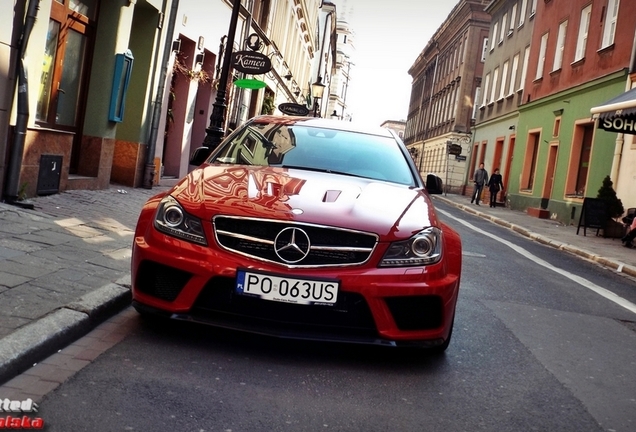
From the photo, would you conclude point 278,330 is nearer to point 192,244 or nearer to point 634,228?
point 192,244

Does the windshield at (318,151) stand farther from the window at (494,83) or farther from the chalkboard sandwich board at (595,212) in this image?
the window at (494,83)

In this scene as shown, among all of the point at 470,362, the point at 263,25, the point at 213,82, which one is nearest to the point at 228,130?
the point at 213,82

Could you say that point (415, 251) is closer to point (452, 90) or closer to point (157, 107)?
point (157, 107)

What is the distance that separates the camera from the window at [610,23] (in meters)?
23.7

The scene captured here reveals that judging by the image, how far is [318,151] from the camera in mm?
6113

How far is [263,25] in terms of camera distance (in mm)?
26703

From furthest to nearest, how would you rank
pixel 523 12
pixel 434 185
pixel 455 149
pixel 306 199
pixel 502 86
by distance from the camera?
pixel 455 149 → pixel 502 86 → pixel 523 12 → pixel 434 185 → pixel 306 199

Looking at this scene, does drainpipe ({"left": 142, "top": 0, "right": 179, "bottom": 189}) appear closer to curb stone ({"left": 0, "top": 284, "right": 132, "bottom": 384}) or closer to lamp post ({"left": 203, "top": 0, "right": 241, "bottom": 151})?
lamp post ({"left": 203, "top": 0, "right": 241, "bottom": 151})

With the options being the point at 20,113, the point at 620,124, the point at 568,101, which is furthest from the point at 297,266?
the point at 568,101

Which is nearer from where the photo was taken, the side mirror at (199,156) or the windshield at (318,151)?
Answer: the windshield at (318,151)

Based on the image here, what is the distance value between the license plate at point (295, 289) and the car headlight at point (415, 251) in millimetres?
349

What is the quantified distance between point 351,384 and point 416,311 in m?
0.60

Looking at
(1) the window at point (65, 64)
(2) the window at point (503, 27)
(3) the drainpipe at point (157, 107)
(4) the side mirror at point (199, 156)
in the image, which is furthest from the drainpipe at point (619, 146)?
(2) the window at point (503, 27)

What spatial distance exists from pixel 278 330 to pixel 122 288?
156 cm
